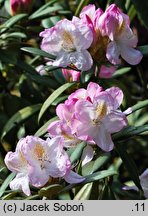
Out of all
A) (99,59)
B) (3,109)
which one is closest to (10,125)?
(3,109)

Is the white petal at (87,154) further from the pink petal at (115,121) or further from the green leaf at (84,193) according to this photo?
the green leaf at (84,193)

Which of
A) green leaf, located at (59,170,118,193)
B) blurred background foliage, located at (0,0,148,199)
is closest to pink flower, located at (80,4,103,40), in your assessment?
blurred background foliage, located at (0,0,148,199)

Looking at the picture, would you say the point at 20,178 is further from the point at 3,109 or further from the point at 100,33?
the point at 3,109

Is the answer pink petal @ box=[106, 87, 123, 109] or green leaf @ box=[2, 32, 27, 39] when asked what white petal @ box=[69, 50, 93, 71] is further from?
green leaf @ box=[2, 32, 27, 39]

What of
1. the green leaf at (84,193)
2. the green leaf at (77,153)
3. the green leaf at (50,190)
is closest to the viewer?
the green leaf at (50,190)

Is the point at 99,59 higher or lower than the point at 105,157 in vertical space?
higher

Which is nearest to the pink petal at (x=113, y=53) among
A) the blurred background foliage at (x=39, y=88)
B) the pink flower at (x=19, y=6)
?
the blurred background foliage at (x=39, y=88)
